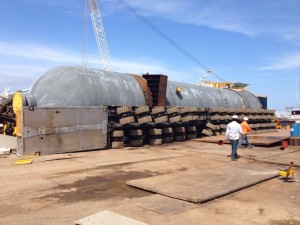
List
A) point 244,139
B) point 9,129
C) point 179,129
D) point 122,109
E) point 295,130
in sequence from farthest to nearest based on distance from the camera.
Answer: point 179,129
point 295,130
point 244,139
point 122,109
point 9,129

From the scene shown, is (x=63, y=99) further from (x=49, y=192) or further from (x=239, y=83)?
(x=239, y=83)

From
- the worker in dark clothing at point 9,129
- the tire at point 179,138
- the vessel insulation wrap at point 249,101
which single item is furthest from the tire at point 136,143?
the vessel insulation wrap at point 249,101

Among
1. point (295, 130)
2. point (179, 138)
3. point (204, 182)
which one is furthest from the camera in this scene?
point (179, 138)

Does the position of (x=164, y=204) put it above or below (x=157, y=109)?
below

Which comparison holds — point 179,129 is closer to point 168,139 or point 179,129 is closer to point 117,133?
point 168,139

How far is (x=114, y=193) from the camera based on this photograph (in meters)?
7.60

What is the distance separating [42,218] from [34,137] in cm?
775

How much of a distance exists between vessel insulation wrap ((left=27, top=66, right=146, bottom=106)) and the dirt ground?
2.73m

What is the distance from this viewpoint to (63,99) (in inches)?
569

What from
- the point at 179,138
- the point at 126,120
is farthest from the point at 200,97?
the point at 126,120

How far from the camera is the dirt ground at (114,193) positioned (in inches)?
233

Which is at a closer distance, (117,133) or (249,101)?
(117,133)

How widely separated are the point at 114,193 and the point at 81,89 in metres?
8.37

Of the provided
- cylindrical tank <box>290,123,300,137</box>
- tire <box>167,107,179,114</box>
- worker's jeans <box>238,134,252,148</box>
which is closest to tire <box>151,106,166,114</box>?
tire <box>167,107,179,114</box>
